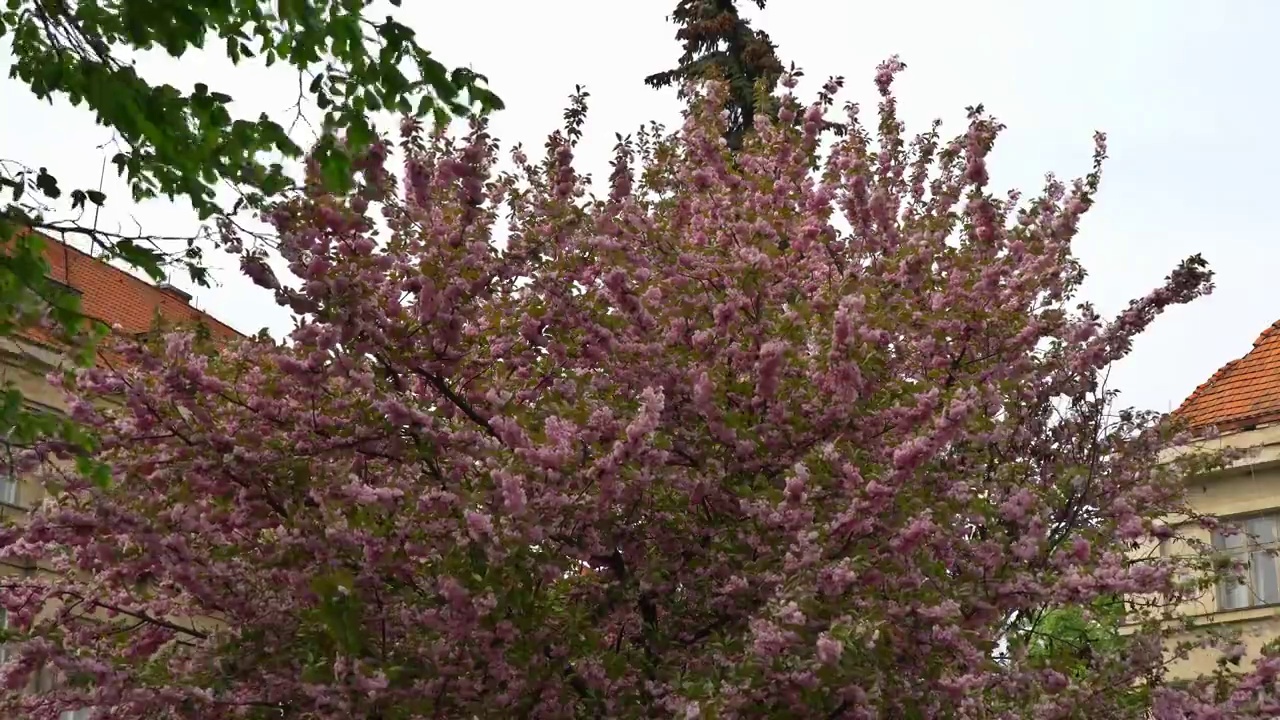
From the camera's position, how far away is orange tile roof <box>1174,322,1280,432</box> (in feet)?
77.3

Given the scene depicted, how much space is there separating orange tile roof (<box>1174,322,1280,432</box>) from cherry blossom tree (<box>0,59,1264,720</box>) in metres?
12.1

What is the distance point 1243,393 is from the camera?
79.3ft

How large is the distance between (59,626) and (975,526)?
6.25m

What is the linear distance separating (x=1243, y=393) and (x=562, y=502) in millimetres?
17470

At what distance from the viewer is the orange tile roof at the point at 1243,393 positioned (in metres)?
23.5

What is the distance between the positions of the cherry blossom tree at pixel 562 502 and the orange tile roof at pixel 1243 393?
12149 mm

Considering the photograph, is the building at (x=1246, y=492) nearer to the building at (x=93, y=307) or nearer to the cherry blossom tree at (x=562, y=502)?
the cherry blossom tree at (x=562, y=502)

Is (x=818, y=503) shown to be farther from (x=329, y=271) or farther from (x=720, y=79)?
(x=720, y=79)

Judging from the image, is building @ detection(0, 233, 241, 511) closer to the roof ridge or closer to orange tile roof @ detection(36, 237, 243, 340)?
orange tile roof @ detection(36, 237, 243, 340)

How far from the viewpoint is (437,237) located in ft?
35.0

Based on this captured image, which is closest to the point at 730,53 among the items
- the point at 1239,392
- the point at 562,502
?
the point at 1239,392

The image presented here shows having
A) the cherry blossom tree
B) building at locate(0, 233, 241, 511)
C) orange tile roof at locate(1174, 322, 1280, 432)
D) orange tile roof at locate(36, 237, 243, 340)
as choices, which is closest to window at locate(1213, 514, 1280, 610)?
orange tile roof at locate(1174, 322, 1280, 432)

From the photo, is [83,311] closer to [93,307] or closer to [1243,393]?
[93,307]

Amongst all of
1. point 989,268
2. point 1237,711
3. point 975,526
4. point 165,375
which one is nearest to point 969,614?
point 975,526
